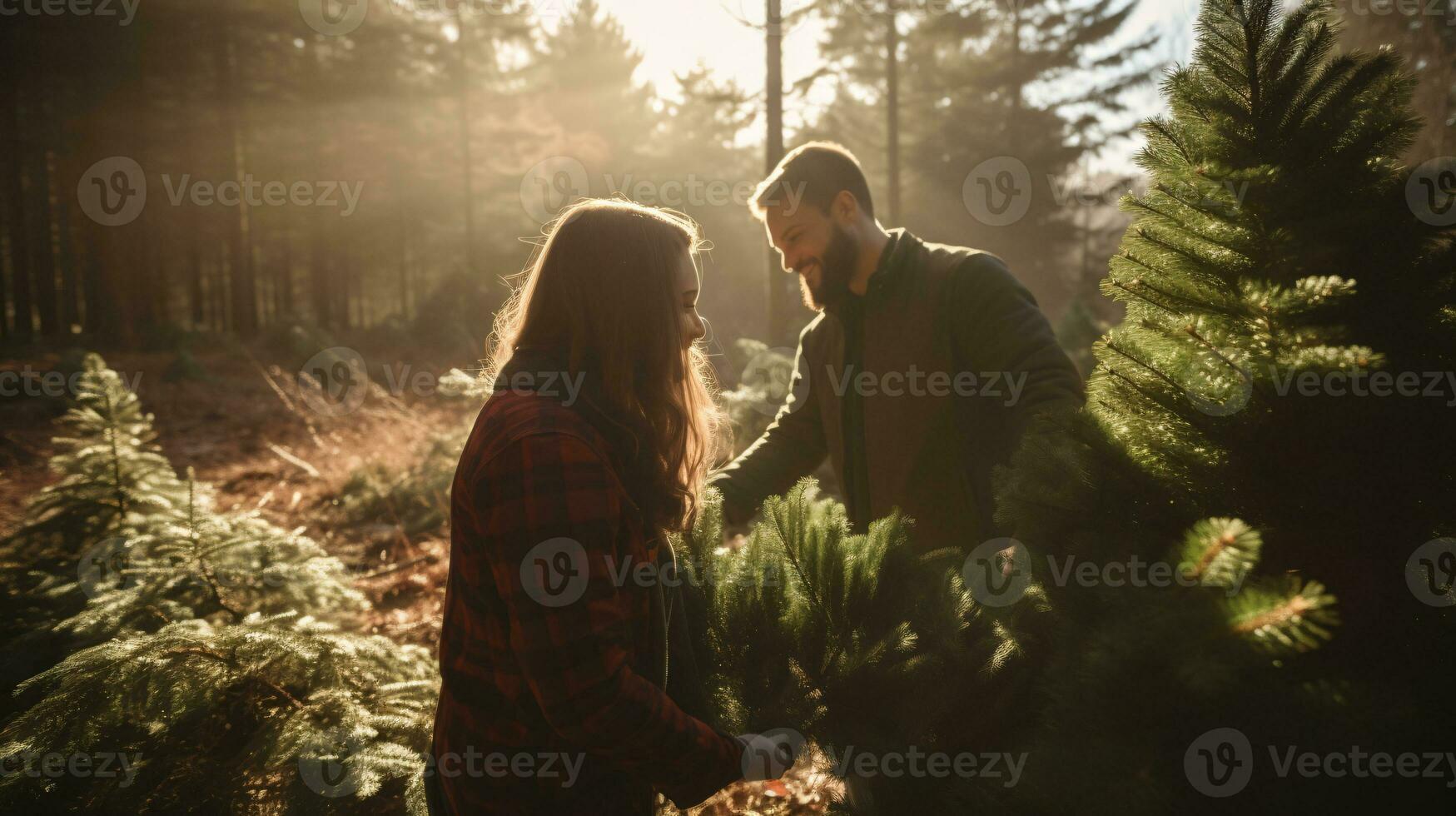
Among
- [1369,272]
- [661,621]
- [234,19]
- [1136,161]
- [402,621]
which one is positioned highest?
[234,19]

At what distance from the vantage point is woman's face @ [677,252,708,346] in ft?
5.81

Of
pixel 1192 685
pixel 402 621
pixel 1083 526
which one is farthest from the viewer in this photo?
pixel 402 621

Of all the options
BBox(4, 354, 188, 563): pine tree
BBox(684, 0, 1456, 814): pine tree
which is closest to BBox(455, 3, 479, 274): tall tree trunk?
BBox(4, 354, 188, 563): pine tree

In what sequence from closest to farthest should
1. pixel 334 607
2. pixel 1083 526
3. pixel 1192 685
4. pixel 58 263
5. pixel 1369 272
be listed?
1. pixel 1192 685
2. pixel 1369 272
3. pixel 1083 526
4. pixel 334 607
5. pixel 58 263

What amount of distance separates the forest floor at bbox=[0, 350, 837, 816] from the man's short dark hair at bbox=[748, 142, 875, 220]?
2665 mm

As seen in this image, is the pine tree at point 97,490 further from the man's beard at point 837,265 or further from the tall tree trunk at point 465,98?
the tall tree trunk at point 465,98

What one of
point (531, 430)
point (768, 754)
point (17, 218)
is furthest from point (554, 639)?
point (17, 218)

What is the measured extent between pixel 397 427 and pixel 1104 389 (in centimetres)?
1080

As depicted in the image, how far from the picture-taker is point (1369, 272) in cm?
113

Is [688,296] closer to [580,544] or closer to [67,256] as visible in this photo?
[580,544]

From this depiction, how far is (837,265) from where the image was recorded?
3617 millimetres

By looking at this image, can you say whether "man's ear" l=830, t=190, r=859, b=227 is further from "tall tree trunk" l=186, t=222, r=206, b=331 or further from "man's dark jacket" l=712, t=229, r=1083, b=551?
"tall tree trunk" l=186, t=222, r=206, b=331

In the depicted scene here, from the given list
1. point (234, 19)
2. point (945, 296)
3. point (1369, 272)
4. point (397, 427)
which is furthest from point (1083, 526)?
point (234, 19)

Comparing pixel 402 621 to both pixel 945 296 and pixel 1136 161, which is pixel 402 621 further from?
pixel 1136 161
